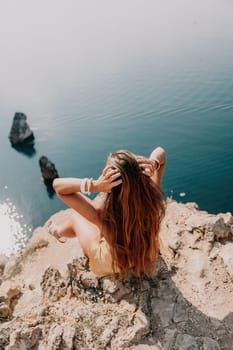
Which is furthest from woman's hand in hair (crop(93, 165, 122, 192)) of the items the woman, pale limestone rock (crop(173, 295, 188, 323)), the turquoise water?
the turquoise water

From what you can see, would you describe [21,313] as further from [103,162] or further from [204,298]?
[103,162]

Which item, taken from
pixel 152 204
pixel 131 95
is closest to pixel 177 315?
pixel 152 204

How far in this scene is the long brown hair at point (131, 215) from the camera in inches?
229

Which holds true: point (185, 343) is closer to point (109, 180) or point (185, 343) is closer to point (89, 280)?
point (89, 280)

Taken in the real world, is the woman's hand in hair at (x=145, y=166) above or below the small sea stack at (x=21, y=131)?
above

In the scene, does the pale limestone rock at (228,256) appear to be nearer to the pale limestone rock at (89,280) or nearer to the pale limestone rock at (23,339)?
the pale limestone rock at (89,280)

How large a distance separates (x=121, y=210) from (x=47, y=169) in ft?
172

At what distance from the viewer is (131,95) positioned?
88.4 metres

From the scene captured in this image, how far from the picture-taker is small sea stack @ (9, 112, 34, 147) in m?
75.6

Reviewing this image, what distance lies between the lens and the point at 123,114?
78.1 metres

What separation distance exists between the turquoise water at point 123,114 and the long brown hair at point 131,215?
3749 centimetres

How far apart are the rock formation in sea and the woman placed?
0.84 metres

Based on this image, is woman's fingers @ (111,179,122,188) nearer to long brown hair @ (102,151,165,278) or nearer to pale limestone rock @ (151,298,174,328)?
long brown hair @ (102,151,165,278)

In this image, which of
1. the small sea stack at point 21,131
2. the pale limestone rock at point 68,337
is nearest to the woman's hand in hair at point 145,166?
the pale limestone rock at point 68,337
